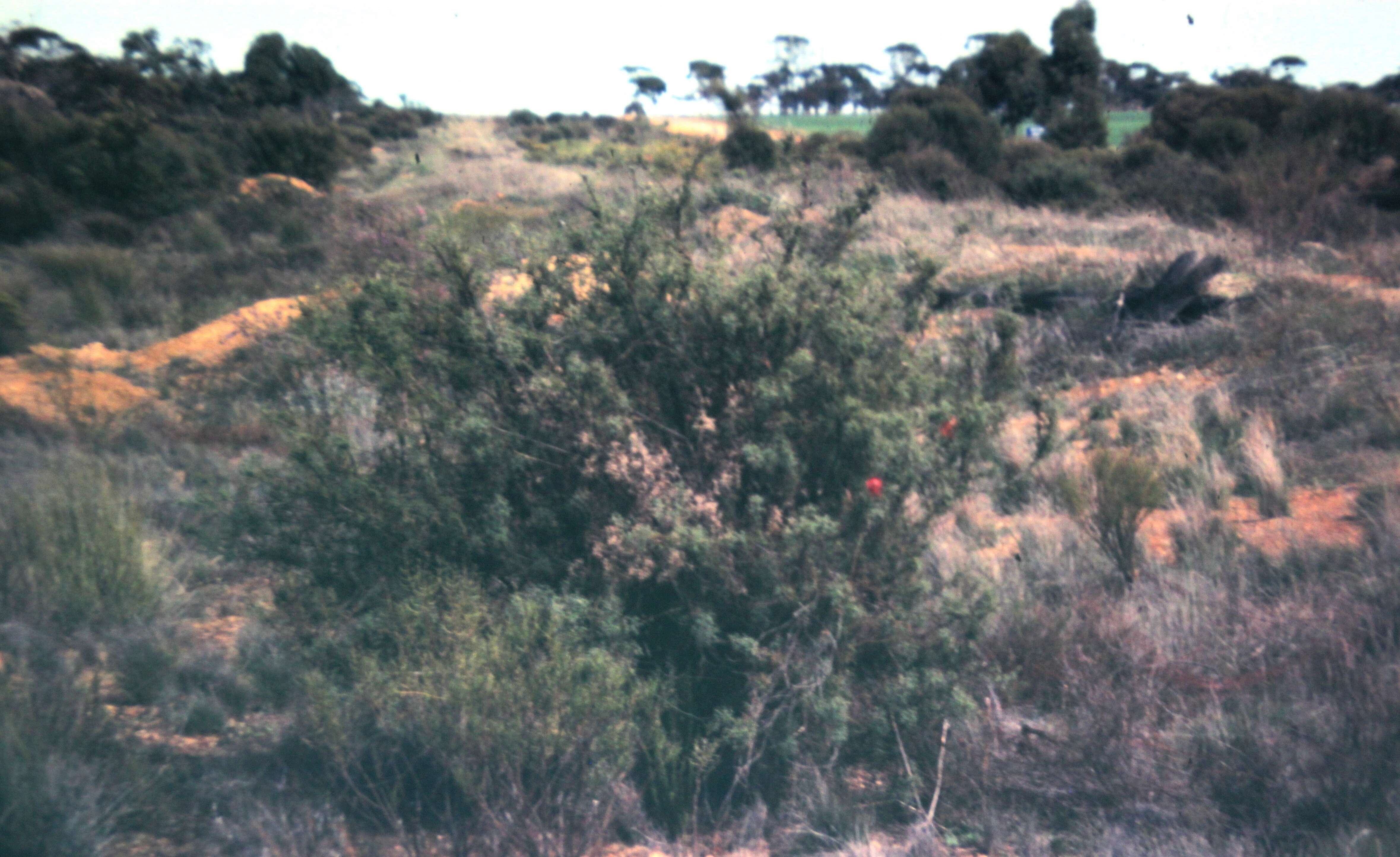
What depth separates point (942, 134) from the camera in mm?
25797

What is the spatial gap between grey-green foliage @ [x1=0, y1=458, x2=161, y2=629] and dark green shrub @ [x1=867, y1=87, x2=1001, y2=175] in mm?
22795

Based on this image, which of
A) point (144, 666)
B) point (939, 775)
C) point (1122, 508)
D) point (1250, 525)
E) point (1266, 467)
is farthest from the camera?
point (1266, 467)

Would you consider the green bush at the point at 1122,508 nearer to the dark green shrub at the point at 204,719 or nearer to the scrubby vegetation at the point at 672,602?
the scrubby vegetation at the point at 672,602

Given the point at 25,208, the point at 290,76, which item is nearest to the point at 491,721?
the point at 25,208

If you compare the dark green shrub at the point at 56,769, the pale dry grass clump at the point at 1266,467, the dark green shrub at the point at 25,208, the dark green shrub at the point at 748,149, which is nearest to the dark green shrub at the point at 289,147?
the dark green shrub at the point at 25,208

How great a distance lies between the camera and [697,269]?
4.56 meters

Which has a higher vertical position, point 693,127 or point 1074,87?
point 1074,87

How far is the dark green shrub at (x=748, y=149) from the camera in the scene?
685 inches

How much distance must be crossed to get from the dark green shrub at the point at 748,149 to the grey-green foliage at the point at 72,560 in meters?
12.9

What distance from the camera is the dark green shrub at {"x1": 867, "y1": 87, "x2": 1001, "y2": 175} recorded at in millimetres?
25312

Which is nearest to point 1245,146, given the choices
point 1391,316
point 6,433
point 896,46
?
point 896,46

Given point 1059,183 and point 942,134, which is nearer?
point 1059,183

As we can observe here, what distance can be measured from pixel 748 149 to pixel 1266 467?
12.2 m

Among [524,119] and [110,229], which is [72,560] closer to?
[110,229]
